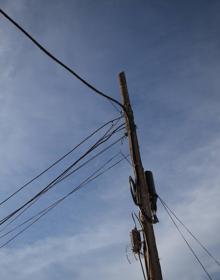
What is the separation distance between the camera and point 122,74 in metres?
12.3

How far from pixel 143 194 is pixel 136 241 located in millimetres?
1235

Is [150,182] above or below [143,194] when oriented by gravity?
above

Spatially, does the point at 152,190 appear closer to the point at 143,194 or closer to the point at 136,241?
the point at 143,194

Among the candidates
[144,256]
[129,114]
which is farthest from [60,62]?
[144,256]

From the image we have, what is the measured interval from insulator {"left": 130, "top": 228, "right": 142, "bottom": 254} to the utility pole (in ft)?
0.95

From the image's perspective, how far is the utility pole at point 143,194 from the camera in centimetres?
906

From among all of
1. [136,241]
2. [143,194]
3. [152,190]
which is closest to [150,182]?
[152,190]

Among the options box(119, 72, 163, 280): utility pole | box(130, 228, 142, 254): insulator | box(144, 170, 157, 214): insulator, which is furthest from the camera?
box(144, 170, 157, 214): insulator

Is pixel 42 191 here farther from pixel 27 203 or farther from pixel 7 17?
pixel 7 17

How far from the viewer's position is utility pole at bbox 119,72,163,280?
9.06 meters

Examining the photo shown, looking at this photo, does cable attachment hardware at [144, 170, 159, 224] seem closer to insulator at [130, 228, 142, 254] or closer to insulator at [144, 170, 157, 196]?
insulator at [144, 170, 157, 196]

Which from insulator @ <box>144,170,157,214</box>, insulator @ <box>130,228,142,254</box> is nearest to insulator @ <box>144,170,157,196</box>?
insulator @ <box>144,170,157,214</box>

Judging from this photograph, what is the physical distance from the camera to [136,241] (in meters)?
9.79

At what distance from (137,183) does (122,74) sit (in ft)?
12.7
